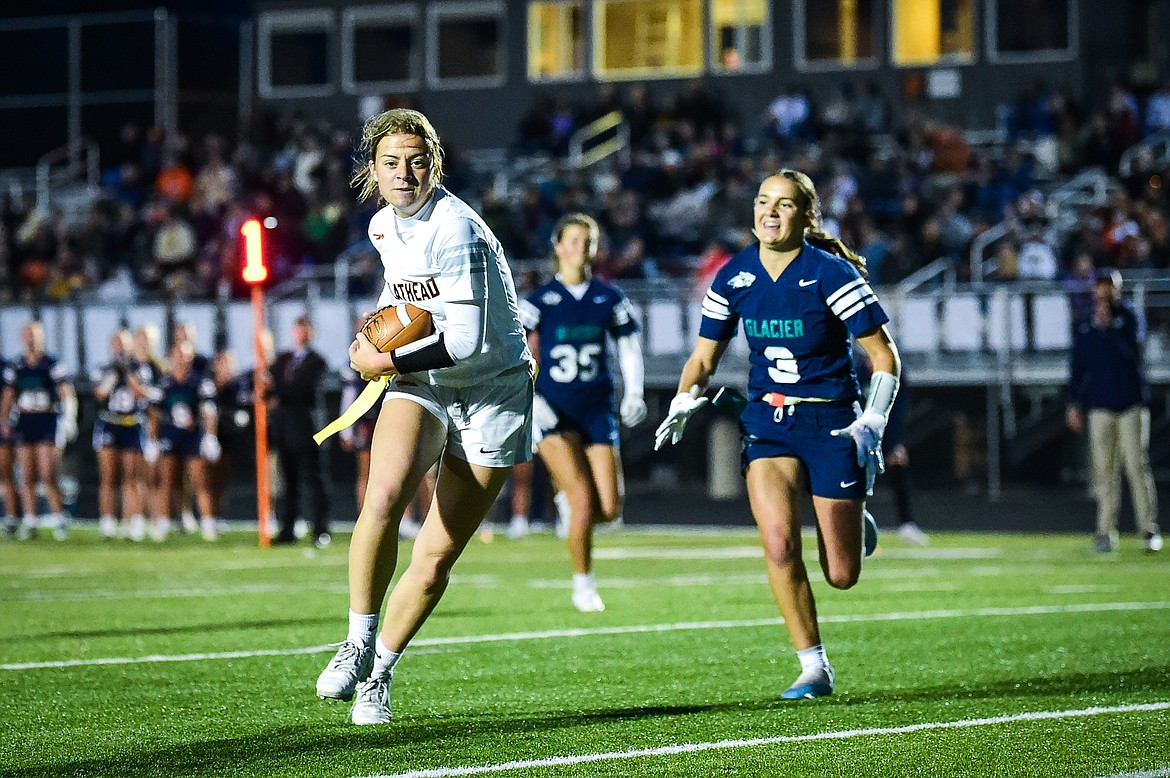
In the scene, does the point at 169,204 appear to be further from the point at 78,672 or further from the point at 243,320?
the point at 78,672

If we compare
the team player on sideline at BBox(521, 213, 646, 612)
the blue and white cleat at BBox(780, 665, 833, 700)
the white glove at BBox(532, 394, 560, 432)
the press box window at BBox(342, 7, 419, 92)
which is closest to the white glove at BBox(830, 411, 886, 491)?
the blue and white cleat at BBox(780, 665, 833, 700)

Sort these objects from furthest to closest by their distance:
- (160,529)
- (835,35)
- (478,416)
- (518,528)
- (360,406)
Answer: (835,35) → (160,529) → (518,528) → (360,406) → (478,416)

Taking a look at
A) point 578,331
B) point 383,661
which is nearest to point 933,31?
point 578,331

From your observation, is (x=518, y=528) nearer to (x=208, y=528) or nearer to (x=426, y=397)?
(x=208, y=528)

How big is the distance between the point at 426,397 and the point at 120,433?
14.0 metres

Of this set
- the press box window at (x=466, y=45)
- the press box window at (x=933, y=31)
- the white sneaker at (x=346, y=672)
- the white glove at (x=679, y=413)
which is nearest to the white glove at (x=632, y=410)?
the white glove at (x=679, y=413)

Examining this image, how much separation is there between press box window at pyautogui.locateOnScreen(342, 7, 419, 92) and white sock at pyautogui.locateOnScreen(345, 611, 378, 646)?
28.7 m

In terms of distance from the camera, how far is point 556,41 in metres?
33.6

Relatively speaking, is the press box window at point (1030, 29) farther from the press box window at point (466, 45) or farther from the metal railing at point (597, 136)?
the press box window at point (466, 45)

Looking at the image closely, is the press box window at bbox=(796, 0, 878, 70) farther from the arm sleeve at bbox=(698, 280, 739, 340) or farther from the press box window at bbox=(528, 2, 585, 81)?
the arm sleeve at bbox=(698, 280, 739, 340)

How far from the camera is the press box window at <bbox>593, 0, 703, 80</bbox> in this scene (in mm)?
32594

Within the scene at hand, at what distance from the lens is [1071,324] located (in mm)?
22141

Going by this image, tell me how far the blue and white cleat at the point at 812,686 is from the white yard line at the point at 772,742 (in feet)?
2.52

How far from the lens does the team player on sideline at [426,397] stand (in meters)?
6.79
